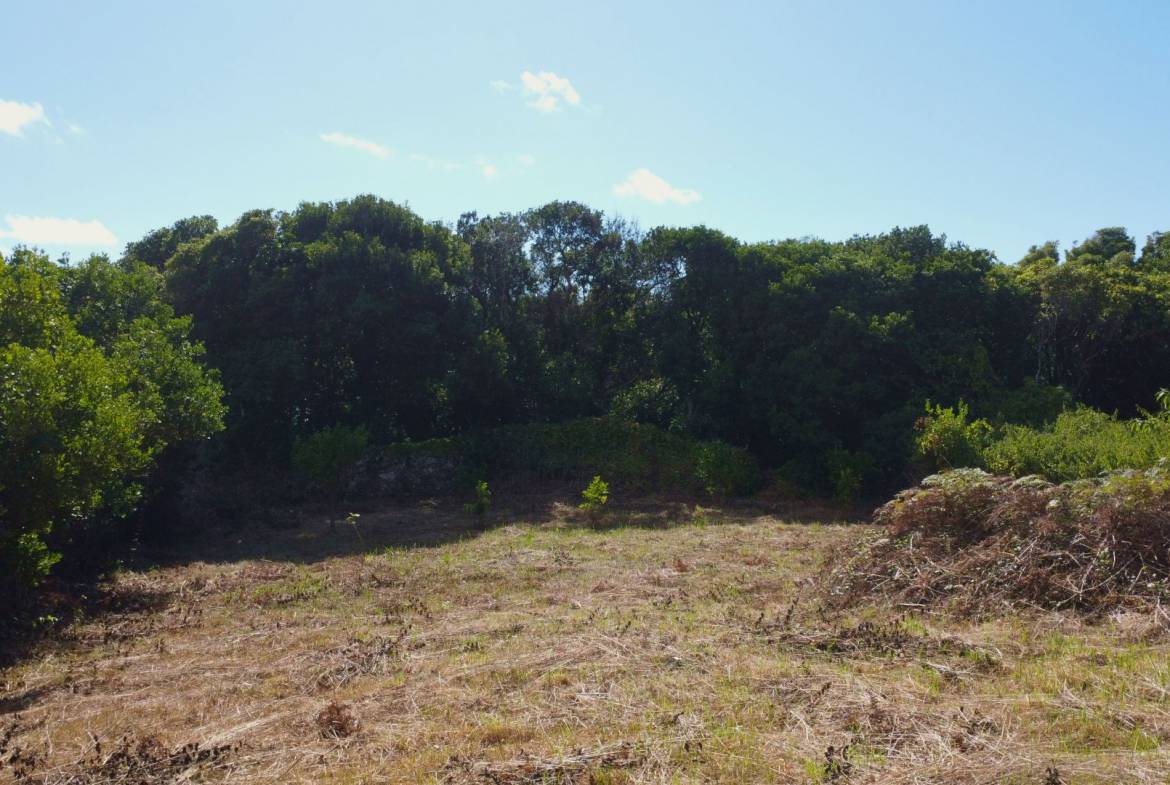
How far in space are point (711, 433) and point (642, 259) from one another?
582 cm

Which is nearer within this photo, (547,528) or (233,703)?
(233,703)

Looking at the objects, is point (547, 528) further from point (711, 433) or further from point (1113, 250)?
point (1113, 250)

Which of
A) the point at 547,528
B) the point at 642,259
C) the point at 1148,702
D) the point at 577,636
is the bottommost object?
the point at 547,528

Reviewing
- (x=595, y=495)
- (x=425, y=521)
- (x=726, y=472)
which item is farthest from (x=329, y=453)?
(x=726, y=472)

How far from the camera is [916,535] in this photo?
860 cm

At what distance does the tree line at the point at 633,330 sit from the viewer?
19078 mm

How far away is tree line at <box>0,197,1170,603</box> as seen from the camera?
19.1 meters

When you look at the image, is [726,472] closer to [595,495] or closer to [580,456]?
[580,456]

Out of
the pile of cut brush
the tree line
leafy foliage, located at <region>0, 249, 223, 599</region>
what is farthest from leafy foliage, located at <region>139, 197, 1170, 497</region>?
the pile of cut brush

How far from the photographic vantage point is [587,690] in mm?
5410

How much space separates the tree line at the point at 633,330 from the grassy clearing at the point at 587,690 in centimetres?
865

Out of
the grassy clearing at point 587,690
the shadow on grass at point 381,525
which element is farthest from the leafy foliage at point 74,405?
the grassy clearing at point 587,690

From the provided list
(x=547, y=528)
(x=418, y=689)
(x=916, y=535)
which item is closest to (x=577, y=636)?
(x=418, y=689)

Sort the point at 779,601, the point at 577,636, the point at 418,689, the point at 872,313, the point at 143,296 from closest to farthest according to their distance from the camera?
the point at 418,689 < the point at 577,636 < the point at 779,601 < the point at 143,296 < the point at 872,313
